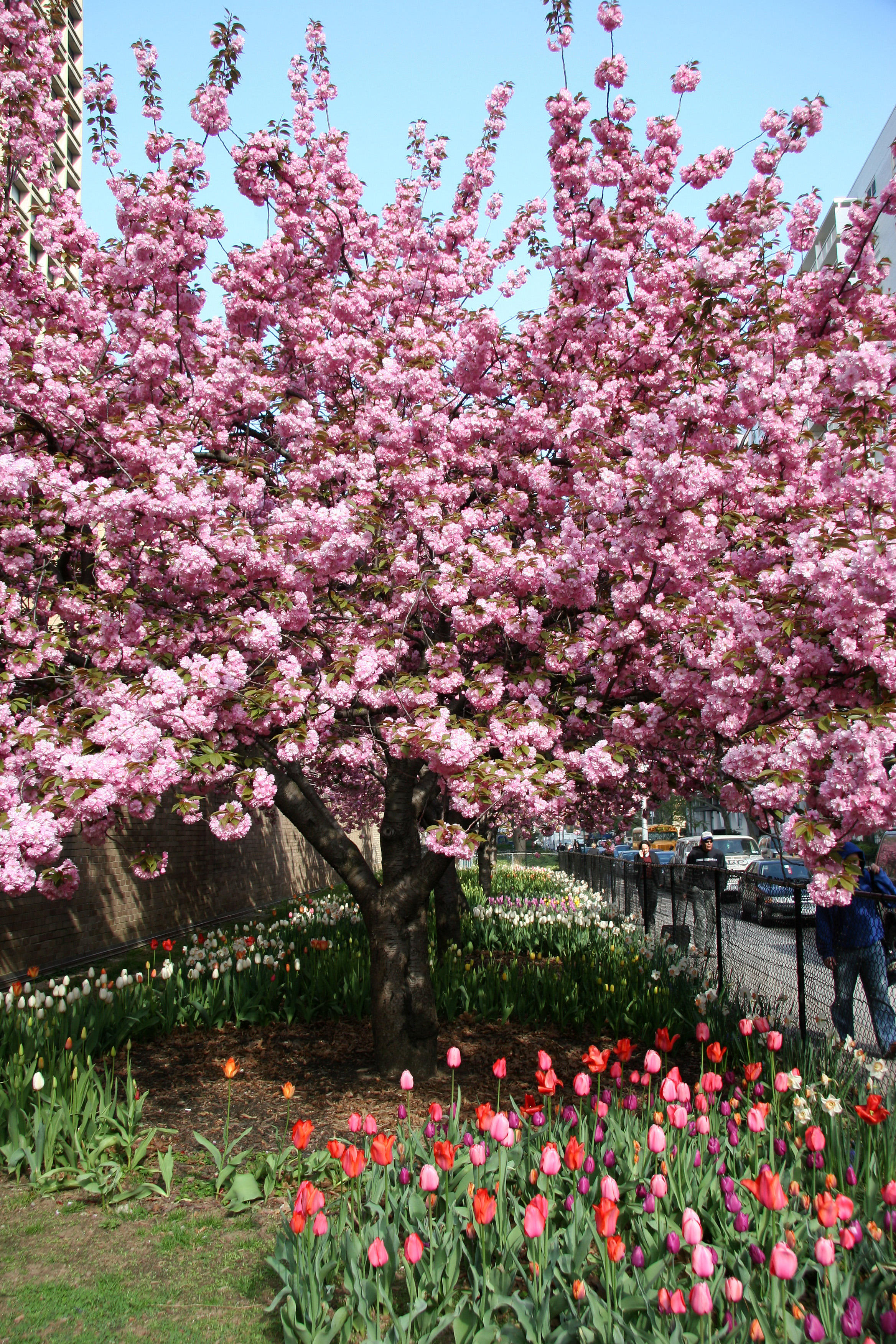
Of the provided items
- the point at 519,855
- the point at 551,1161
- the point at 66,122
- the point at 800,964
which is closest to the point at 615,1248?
the point at 551,1161

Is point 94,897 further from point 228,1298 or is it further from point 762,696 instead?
point 762,696

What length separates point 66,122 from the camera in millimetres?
8281

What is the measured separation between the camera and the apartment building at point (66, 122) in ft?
24.2

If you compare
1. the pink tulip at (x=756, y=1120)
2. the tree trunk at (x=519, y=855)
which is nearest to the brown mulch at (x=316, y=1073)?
the pink tulip at (x=756, y=1120)

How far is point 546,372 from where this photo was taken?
22.5 ft

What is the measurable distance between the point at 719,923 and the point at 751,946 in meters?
0.31

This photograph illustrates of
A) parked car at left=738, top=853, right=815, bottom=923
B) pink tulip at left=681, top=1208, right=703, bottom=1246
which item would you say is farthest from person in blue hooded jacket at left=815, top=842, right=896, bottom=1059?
parked car at left=738, top=853, right=815, bottom=923

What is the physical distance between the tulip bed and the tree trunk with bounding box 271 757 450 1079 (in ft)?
6.78

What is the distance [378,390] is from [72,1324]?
551cm

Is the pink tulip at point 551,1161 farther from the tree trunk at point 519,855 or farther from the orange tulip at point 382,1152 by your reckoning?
the tree trunk at point 519,855

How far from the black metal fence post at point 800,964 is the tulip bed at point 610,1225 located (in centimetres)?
195

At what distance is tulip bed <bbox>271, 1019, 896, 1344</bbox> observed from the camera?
2.59 meters

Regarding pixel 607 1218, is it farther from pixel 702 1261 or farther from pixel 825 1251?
pixel 825 1251

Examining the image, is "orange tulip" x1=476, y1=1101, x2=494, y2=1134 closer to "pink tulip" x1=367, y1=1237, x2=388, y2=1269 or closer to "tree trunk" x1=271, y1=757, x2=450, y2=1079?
"pink tulip" x1=367, y1=1237, x2=388, y2=1269
